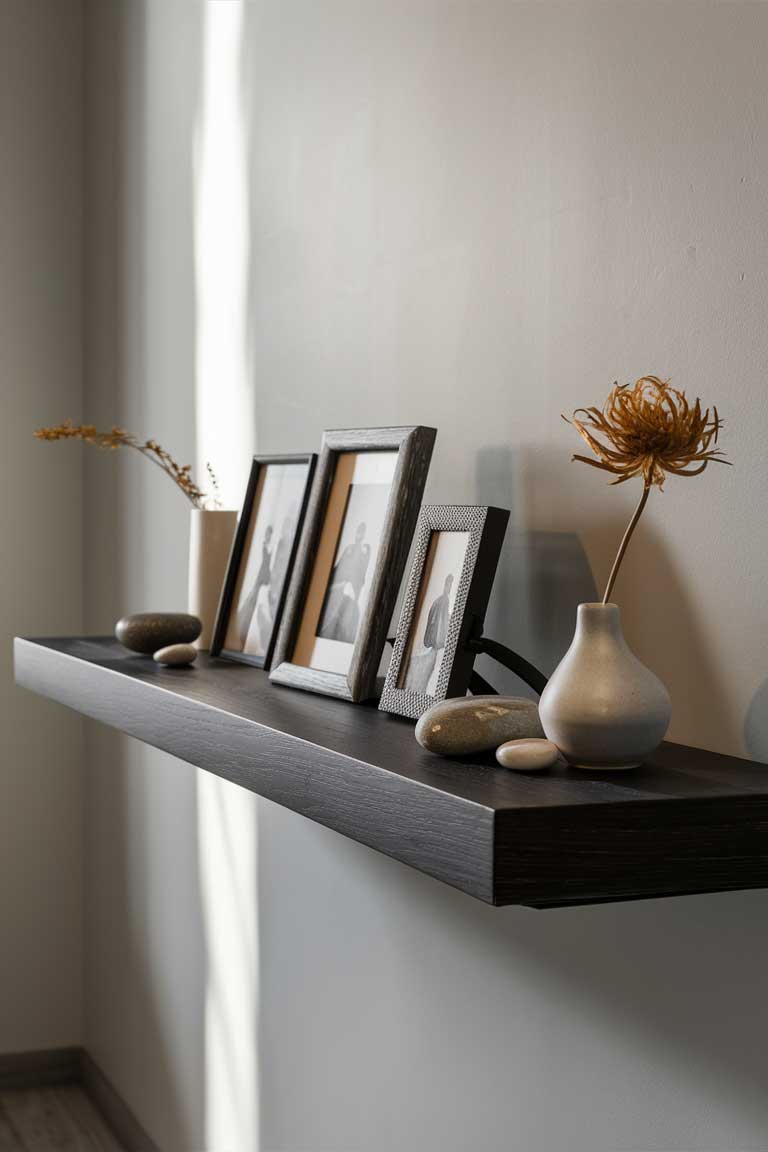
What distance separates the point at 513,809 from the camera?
2.56 feet

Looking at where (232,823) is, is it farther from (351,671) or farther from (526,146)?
(526,146)

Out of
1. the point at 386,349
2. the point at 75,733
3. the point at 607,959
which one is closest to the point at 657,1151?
the point at 607,959

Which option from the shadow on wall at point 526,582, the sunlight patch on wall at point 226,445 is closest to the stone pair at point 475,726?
the shadow on wall at point 526,582

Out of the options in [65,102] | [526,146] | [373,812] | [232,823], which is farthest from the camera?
[65,102]

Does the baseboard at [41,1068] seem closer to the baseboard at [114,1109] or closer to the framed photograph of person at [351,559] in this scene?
the baseboard at [114,1109]

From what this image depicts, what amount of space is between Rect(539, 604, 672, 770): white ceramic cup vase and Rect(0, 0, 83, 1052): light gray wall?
2018 millimetres

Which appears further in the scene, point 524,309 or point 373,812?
point 524,309

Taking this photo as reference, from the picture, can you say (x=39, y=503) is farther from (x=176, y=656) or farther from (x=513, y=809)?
(x=513, y=809)

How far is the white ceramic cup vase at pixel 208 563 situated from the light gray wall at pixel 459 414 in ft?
0.47

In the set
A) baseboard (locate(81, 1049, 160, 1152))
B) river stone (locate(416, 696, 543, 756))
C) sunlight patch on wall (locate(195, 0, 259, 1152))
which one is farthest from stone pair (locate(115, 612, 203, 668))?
baseboard (locate(81, 1049, 160, 1152))

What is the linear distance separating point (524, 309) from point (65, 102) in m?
1.84

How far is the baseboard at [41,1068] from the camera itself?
2707mm

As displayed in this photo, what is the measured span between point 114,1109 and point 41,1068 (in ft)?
0.97

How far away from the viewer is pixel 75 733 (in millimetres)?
2770
